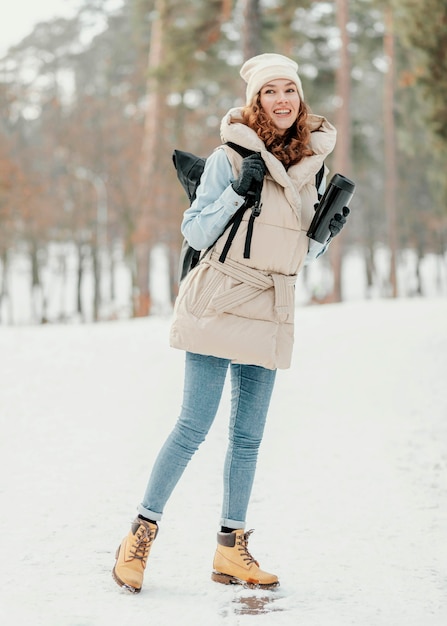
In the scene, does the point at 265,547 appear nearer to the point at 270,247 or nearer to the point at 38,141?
the point at 270,247

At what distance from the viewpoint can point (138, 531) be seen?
341 centimetres

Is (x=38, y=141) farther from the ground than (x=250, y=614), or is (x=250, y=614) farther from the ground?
(x=38, y=141)

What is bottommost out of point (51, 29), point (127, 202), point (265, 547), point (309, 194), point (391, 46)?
point (265, 547)

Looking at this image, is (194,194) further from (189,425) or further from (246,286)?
(189,425)

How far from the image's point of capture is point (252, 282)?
334 cm

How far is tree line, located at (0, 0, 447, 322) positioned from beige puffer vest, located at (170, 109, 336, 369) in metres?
12.2

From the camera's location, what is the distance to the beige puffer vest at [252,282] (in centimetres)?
332

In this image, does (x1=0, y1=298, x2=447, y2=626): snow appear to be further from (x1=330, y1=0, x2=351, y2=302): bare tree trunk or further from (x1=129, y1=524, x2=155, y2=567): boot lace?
(x1=330, y1=0, x2=351, y2=302): bare tree trunk

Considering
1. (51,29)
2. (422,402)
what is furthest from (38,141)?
(422,402)

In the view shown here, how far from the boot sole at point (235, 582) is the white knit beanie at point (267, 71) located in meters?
1.92

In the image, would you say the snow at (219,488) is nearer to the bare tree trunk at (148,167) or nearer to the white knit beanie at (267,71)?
the white knit beanie at (267,71)

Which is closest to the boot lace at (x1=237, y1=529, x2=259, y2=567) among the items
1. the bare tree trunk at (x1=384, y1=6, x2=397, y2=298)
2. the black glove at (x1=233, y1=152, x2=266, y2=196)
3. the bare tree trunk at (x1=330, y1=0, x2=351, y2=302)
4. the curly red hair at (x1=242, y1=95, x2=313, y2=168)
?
the black glove at (x1=233, y1=152, x2=266, y2=196)

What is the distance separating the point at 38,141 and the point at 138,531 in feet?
126

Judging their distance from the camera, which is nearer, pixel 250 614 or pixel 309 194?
pixel 250 614
